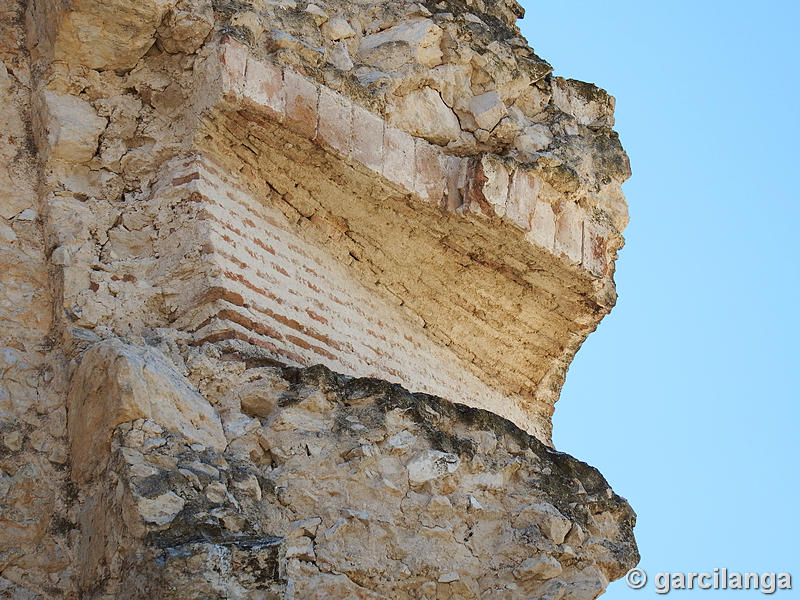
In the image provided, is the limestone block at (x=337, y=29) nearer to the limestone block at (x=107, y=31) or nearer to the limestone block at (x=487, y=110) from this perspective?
the limestone block at (x=487, y=110)

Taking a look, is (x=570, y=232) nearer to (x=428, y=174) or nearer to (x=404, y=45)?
(x=428, y=174)

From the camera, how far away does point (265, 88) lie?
546cm

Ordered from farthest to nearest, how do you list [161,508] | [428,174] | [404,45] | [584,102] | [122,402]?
1. [584,102]
2. [404,45]
3. [428,174]
4. [122,402]
5. [161,508]

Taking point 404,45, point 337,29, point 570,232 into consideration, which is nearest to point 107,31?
point 337,29

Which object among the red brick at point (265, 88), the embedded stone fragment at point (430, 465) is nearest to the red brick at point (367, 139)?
the red brick at point (265, 88)

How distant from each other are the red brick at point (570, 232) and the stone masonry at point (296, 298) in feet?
0.04

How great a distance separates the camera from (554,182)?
6449 millimetres

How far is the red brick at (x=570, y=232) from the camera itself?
21.1 feet

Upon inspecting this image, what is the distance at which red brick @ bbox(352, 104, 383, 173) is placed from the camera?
572cm

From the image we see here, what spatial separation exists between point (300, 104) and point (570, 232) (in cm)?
174

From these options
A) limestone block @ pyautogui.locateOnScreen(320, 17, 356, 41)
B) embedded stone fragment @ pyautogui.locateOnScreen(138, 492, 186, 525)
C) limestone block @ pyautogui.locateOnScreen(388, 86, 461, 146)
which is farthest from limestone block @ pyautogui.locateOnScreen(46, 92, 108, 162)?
embedded stone fragment @ pyautogui.locateOnScreen(138, 492, 186, 525)

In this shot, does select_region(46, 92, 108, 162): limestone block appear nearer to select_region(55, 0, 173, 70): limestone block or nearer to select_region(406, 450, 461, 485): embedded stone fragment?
select_region(55, 0, 173, 70): limestone block

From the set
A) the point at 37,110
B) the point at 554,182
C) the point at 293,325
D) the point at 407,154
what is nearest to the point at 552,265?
the point at 554,182

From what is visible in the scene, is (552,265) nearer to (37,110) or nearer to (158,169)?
(158,169)
